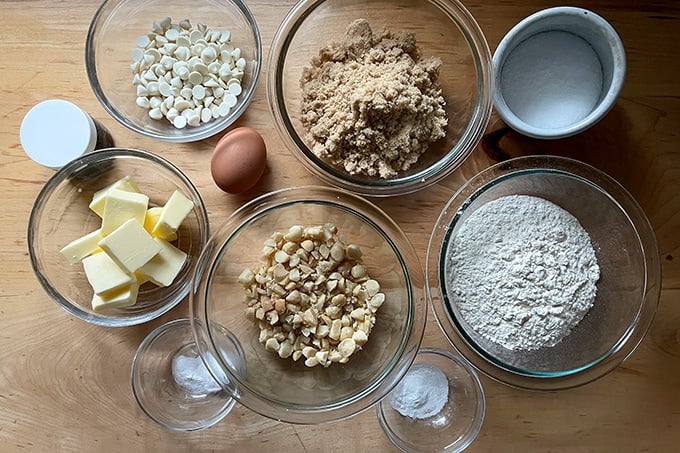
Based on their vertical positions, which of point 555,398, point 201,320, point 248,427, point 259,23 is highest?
point 259,23

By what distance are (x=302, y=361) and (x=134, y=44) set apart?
29.6 inches

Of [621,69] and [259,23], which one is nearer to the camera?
[621,69]

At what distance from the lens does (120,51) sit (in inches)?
52.2

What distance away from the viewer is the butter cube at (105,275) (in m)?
1.19

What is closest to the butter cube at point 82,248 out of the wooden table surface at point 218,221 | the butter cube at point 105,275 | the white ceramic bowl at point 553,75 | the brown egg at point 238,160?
the butter cube at point 105,275

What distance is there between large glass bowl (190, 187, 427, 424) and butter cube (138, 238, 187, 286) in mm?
45

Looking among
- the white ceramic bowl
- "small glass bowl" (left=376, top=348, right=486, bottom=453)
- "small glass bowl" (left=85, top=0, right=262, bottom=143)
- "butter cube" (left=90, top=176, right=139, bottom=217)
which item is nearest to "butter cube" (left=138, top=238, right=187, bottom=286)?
"butter cube" (left=90, top=176, right=139, bottom=217)

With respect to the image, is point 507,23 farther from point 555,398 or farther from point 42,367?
point 42,367

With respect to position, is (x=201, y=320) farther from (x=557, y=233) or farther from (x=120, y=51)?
(x=557, y=233)

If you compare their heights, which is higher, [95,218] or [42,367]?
[95,218]

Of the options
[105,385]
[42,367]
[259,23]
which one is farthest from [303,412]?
[259,23]

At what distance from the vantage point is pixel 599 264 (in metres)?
1.25

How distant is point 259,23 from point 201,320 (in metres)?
0.61

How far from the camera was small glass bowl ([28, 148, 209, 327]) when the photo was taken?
1.25 m
